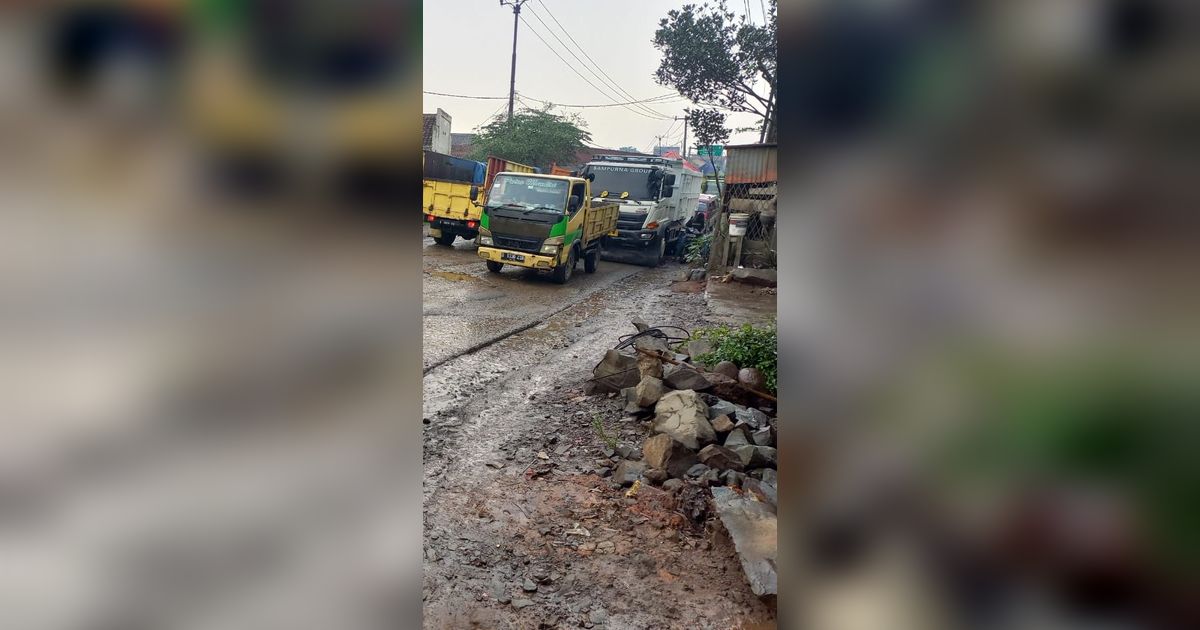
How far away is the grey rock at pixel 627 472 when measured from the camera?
4301 mm

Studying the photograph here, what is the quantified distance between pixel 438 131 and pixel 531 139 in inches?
151

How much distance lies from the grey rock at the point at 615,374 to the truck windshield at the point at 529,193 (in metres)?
5.62

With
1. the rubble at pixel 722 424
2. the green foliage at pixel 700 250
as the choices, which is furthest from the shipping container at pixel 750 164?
the rubble at pixel 722 424

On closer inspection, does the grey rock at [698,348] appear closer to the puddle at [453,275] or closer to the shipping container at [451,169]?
the puddle at [453,275]

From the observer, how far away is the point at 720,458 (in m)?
4.34

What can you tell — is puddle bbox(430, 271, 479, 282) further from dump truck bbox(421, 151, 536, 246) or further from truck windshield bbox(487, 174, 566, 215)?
dump truck bbox(421, 151, 536, 246)

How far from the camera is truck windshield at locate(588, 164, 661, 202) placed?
15.2 meters

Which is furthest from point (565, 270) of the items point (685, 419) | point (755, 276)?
point (685, 419)

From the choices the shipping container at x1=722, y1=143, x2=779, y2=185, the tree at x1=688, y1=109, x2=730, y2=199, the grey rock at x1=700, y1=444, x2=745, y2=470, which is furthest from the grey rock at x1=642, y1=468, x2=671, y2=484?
the tree at x1=688, y1=109, x2=730, y2=199

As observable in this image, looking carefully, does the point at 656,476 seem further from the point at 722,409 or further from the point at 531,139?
the point at 531,139
